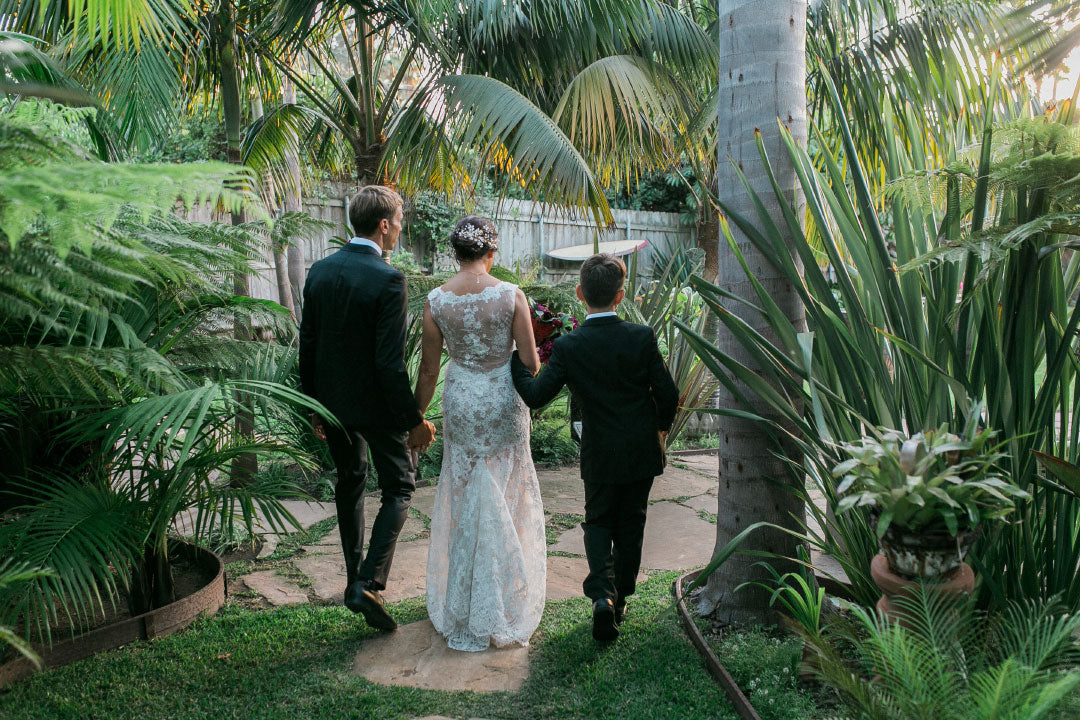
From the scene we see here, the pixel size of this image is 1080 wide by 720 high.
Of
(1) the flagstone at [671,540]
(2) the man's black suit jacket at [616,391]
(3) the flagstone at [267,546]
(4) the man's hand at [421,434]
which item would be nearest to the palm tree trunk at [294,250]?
(3) the flagstone at [267,546]

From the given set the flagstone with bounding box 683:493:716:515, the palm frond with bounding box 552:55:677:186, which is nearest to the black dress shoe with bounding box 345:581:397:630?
the flagstone with bounding box 683:493:716:515

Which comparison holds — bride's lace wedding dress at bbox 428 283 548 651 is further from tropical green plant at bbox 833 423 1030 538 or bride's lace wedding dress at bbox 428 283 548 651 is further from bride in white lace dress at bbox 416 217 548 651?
tropical green plant at bbox 833 423 1030 538

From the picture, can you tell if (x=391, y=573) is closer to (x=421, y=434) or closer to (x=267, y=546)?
(x=267, y=546)

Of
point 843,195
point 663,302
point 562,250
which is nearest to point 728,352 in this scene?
point 843,195

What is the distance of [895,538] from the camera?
2.04 m

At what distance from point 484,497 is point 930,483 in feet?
5.58

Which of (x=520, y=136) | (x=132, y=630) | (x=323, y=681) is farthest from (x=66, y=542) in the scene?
(x=520, y=136)

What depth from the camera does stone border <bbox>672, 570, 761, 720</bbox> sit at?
2.38m

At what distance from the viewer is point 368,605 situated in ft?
9.90

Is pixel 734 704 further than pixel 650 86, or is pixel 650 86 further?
pixel 650 86

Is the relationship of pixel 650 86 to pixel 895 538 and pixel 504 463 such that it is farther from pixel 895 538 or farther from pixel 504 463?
pixel 895 538

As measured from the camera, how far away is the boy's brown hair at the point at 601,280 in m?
2.96

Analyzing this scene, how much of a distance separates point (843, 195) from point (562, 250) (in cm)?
1132

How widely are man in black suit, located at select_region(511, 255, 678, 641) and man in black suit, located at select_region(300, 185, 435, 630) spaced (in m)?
0.56
